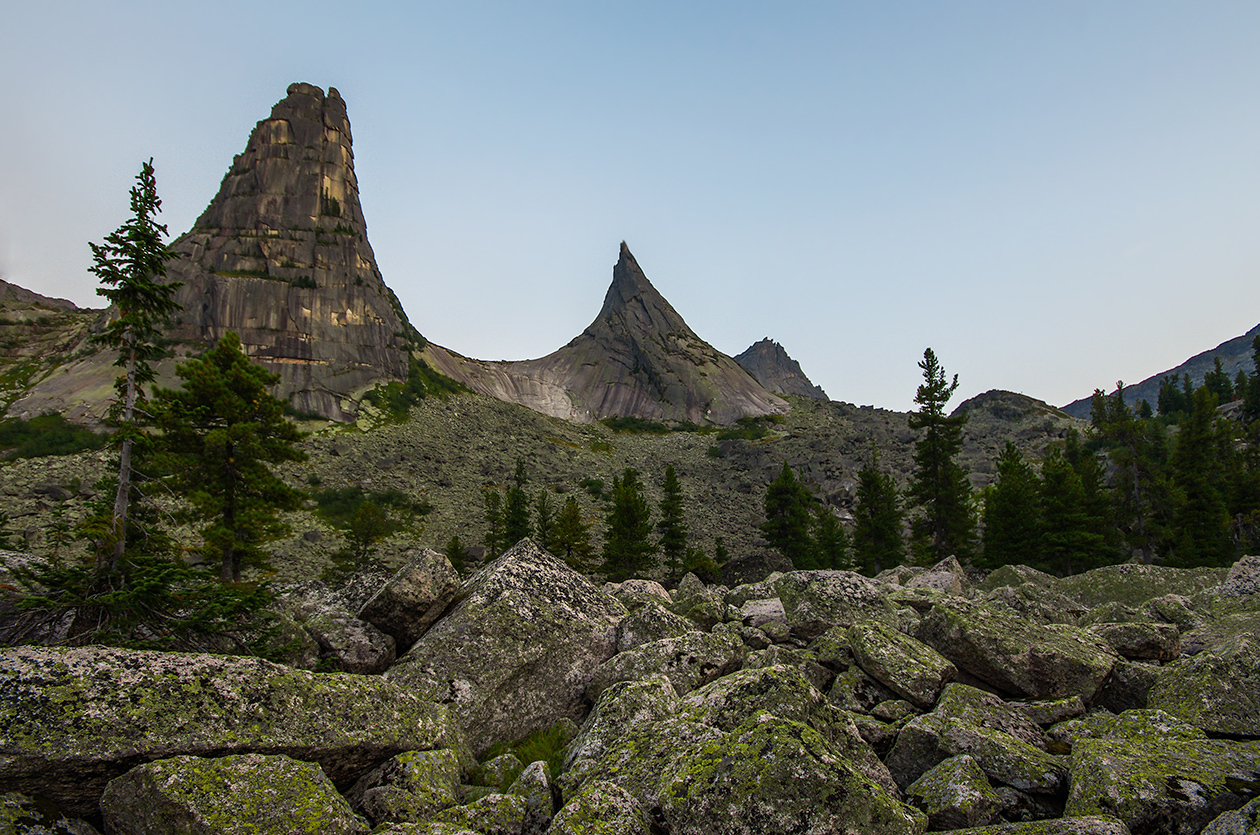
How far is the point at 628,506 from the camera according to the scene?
57594mm

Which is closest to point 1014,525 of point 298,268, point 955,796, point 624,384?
point 955,796

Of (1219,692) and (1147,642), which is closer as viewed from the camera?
(1219,692)

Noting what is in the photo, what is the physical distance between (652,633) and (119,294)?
17.1 meters

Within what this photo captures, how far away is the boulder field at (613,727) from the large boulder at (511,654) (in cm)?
4

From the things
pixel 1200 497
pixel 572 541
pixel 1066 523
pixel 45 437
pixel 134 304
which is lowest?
pixel 572 541

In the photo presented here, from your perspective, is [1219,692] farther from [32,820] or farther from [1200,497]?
[1200,497]

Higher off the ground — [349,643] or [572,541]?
[349,643]

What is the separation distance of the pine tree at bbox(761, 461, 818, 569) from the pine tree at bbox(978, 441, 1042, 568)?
16.4 m

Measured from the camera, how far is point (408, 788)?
6.58 m

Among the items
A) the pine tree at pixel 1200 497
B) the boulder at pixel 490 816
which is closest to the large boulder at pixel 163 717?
the boulder at pixel 490 816

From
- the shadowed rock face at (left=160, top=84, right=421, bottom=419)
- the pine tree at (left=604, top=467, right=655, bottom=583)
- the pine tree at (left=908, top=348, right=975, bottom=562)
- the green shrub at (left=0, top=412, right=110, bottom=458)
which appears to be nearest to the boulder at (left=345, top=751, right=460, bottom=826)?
the pine tree at (left=604, top=467, right=655, bottom=583)

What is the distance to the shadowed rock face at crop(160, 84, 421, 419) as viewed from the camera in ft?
348

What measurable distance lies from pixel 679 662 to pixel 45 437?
308 feet

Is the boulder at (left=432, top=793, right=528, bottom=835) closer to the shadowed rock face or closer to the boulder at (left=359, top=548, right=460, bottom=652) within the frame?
the boulder at (left=359, top=548, right=460, bottom=652)
